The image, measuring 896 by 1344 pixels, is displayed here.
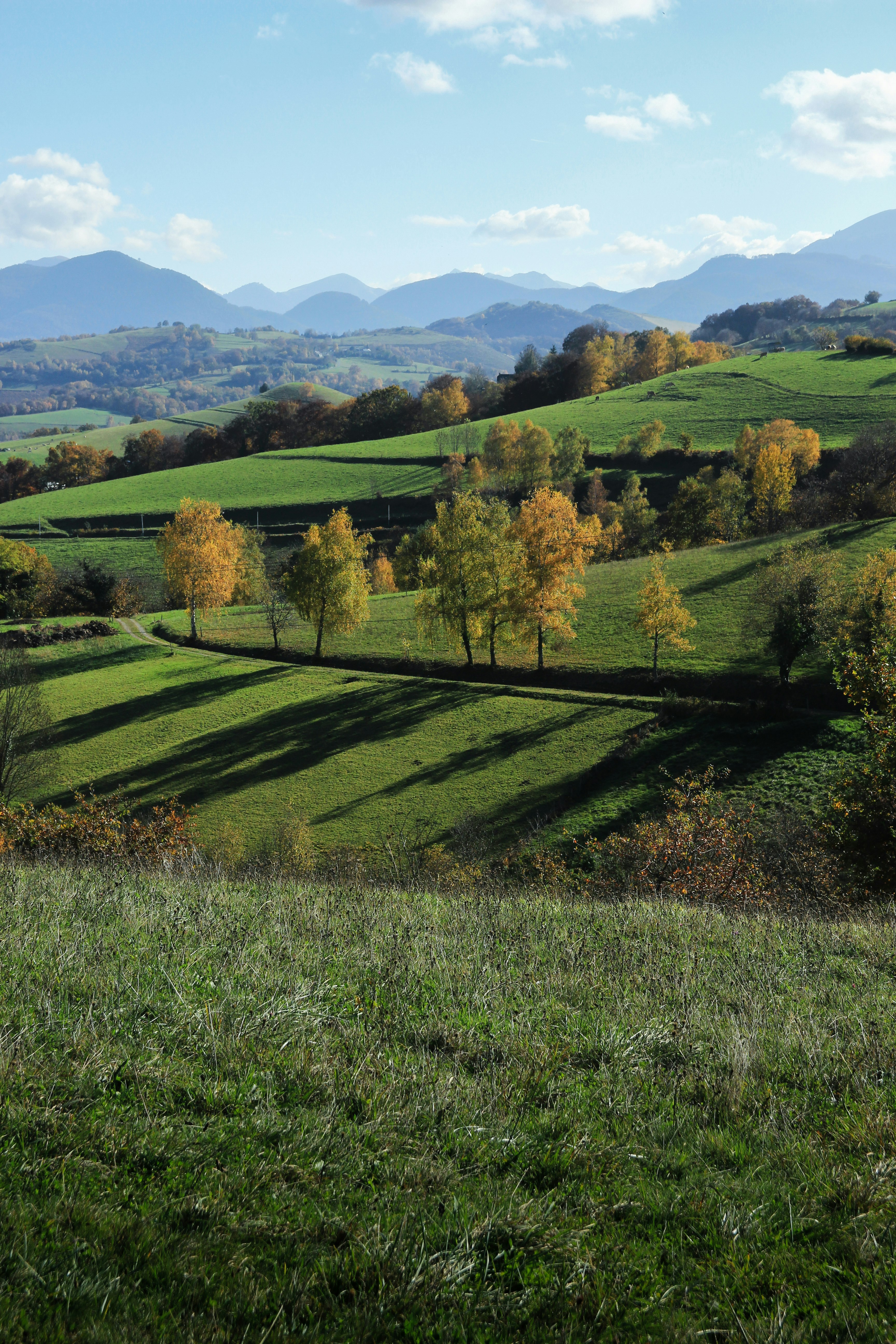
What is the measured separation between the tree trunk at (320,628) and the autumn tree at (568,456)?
72934 millimetres

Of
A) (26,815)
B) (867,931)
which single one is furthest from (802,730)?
(26,815)

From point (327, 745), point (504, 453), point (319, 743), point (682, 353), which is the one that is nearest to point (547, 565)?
point (327, 745)

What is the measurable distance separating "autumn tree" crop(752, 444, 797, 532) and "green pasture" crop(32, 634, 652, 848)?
2327 inches

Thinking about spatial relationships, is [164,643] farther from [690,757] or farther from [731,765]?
[731,765]

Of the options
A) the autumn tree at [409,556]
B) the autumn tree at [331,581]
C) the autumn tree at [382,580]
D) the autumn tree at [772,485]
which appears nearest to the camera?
the autumn tree at [331,581]

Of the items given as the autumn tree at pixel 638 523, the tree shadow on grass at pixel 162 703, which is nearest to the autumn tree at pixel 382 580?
the autumn tree at pixel 638 523

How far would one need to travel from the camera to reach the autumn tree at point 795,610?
1976 inches

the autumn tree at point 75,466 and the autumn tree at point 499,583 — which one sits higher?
the autumn tree at point 75,466

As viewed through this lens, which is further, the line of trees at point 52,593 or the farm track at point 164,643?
the line of trees at point 52,593

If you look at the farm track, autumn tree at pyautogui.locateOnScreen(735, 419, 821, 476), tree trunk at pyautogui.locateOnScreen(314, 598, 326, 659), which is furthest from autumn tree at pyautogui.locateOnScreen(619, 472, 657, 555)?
the farm track

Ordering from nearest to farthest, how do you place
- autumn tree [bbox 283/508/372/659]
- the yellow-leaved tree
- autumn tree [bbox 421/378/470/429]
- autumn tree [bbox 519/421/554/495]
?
autumn tree [bbox 283/508/372/659], the yellow-leaved tree, autumn tree [bbox 519/421/554/495], autumn tree [bbox 421/378/470/429]

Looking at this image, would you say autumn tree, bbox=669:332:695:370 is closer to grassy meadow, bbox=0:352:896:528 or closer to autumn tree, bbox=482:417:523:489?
grassy meadow, bbox=0:352:896:528

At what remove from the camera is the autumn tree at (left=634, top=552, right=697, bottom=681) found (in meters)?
56.1

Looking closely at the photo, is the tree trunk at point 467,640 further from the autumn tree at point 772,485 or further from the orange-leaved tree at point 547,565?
the autumn tree at point 772,485
